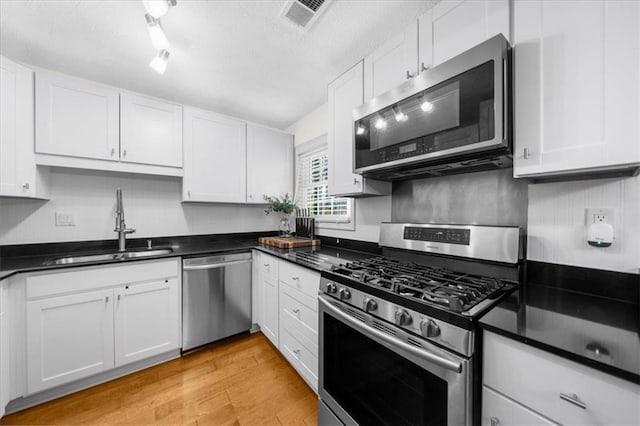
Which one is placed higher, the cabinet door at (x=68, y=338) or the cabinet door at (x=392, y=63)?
the cabinet door at (x=392, y=63)

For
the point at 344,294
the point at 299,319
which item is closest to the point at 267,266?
the point at 299,319

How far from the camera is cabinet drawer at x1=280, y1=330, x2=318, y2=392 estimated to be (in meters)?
1.60

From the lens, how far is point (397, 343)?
982 mm

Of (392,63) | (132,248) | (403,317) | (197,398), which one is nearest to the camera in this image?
(403,317)

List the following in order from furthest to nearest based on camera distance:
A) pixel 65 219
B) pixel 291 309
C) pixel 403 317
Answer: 1. pixel 65 219
2. pixel 291 309
3. pixel 403 317

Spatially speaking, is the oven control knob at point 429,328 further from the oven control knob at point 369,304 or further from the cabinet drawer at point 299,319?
the cabinet drawer at point 299,319

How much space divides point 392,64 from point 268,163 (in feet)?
6.13

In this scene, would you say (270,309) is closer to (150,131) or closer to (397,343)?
(397,343)

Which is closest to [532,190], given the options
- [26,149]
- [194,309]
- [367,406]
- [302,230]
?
[367,406]

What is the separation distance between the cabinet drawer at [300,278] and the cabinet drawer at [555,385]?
98cm

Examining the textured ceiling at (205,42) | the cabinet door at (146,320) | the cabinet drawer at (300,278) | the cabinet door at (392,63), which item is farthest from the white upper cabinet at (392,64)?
the cabinet door at (146,320)

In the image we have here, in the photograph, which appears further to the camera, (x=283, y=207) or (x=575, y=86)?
(x=283, y=207)

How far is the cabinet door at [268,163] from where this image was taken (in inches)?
112

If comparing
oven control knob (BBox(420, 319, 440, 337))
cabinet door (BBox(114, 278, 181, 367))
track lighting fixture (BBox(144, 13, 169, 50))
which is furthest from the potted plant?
oven control knob (BBox(420, 319, 440, 337))
